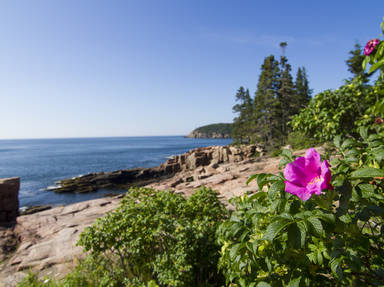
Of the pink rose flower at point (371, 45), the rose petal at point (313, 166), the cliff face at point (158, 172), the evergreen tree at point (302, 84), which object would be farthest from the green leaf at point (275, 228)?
the evergreen tree at point (302, 84)

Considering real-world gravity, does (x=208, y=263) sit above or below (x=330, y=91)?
below

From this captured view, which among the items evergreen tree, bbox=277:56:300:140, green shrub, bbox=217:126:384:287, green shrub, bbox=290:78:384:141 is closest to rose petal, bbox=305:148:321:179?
green shrub, bbox=217:126:384:287

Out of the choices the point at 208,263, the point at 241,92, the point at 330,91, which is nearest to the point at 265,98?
the point at 241,92

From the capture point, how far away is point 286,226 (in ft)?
3.36

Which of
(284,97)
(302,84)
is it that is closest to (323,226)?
(284,97)

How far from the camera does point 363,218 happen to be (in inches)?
41.6

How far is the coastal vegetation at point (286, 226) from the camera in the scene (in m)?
1.04

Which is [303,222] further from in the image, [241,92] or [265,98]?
[241,92]

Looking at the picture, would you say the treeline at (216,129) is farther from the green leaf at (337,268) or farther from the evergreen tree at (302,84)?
the green leaf at (337,268)

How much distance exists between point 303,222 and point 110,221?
313cm

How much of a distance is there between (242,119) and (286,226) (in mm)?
44926

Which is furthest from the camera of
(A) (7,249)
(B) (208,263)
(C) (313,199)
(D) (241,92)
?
(D) (241,92)

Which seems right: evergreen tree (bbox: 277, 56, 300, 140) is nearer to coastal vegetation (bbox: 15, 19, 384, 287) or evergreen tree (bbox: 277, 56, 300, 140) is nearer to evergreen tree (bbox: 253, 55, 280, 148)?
evergreen tree (bbox: 253, 55, 280, 148)

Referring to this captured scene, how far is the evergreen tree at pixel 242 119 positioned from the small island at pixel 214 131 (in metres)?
94.8
